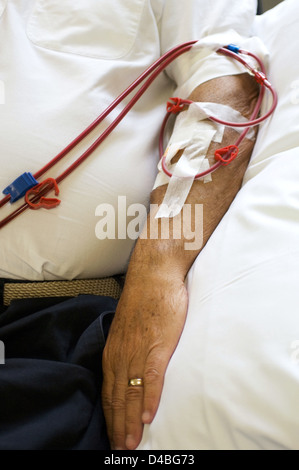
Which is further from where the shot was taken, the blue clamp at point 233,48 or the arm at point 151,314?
the blue clamp at point 233,48

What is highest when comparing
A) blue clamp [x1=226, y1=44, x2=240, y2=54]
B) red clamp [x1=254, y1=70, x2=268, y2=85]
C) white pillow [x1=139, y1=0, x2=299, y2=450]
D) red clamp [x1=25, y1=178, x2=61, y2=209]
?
blue clamp [x1=226, y1=44, x2=240, y2=54]

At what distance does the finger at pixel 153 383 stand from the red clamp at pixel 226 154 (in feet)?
1.45

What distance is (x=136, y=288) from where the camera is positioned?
2.79 ft

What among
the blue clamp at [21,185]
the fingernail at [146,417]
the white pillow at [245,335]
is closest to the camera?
the white pillow at [245,335]

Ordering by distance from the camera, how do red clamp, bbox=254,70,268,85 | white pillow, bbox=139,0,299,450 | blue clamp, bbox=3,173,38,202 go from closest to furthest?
white pillow, bbox=139,0,299,450 → blue clamp, bbox=3,173,38,202 → red clamp, bbox=254,70,268,85

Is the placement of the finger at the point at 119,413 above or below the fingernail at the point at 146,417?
below

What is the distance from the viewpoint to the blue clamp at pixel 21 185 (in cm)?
86

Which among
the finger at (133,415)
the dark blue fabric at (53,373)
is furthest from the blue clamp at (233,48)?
the finger at (133,415)

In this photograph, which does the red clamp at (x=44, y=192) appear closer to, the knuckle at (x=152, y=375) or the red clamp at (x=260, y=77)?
the knuckle at (x=152, y=375)

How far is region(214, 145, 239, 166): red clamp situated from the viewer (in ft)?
3.10

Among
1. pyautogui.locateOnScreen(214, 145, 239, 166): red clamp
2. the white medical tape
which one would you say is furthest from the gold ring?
pyautogui.locateOnScreen(214, 145, 239, 166): red clamp

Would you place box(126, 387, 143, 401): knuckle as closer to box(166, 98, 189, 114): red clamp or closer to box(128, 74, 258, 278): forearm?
box(128, 74, 258, 278): forearm

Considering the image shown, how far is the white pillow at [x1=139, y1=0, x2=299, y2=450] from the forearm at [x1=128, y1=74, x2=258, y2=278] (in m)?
0.07
